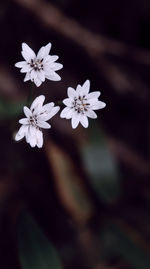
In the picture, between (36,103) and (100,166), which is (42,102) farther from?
(100,166)

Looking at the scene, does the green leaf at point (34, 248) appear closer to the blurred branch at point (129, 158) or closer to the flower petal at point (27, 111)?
the flower petal at point (27, 111)

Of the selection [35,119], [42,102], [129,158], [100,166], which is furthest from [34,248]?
[129,158]

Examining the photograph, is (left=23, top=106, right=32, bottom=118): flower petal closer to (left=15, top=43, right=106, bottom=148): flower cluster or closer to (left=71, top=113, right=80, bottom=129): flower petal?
(left=15, top=43, right=106, bottom=148): flower cluster

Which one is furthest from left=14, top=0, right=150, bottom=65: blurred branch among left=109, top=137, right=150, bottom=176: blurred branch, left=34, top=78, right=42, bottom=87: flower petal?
left=34, top=78, right=42, bottom=87: flower petal

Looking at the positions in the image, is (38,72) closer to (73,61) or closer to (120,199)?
(120,199)

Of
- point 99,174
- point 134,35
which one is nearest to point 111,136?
point 99,174
